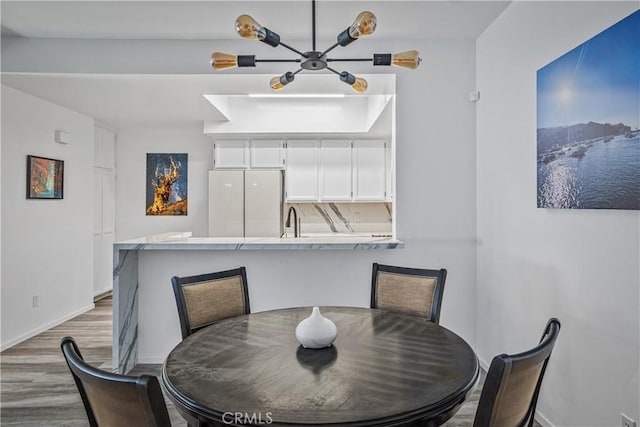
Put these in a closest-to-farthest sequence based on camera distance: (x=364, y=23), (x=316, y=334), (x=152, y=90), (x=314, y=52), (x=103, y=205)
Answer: (x=316, y=334)
(x=364, y=23)
(x=314, y=52)
(x=152, y=90)
(x=103, y=205)

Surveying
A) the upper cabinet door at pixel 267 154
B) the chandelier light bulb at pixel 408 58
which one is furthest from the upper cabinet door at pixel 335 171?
the chandelier light bulb at pixel 408 58

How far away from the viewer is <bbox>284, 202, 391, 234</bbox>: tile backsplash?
5684 millimetres

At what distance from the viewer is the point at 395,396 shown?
1.09 meters

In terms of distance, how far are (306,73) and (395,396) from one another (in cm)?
255

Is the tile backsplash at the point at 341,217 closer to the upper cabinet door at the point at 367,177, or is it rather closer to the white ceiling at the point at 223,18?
the upper cabinet door at the point at 367,177

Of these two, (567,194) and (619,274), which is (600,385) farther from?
(567,194)

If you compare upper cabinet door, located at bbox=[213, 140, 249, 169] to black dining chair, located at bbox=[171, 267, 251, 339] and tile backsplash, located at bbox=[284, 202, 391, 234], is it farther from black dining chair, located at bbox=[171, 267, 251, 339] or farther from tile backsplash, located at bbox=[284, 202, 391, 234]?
black dining chair, located at bbox=[171, 267, 251, 339]

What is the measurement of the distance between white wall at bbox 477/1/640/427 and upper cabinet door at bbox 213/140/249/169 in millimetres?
3229

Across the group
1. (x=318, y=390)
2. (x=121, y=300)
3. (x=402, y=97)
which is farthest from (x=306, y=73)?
(x=318, y=390)

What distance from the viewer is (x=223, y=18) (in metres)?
2.70

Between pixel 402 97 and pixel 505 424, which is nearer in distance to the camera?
pixel 505 424

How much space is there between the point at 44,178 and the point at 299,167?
2.90m

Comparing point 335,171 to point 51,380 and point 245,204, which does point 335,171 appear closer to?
point 245,204

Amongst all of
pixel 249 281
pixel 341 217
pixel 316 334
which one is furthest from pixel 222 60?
pixel 341 217
